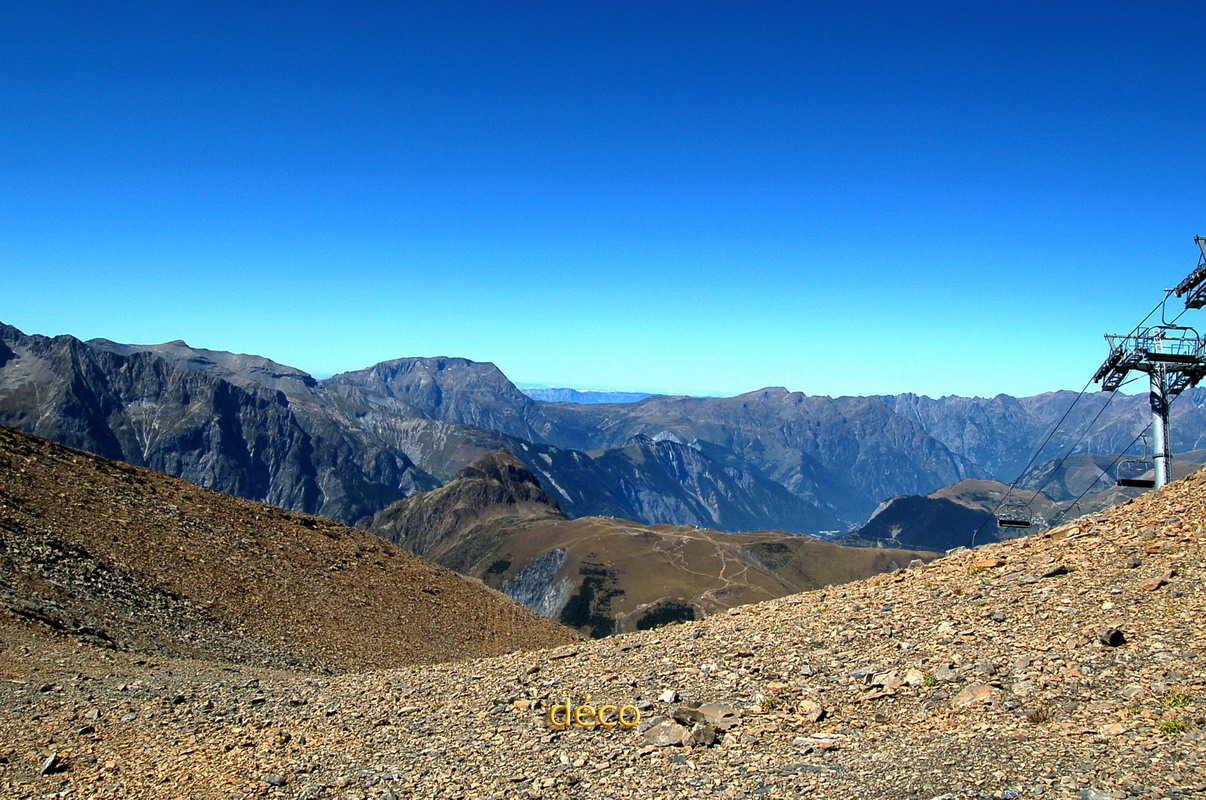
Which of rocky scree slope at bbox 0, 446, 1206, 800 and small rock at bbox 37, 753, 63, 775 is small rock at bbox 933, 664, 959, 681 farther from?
small rock at bbox 37, 753, 63, 775

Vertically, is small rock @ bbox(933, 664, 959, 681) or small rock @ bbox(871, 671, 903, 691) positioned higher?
small rock @ bbox(933, 664, 959, 681)

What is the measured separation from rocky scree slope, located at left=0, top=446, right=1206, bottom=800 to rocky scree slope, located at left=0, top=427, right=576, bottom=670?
5.10 metres

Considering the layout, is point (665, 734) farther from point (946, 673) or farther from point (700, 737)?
point (946, 673)

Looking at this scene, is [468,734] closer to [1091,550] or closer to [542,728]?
[542,728]

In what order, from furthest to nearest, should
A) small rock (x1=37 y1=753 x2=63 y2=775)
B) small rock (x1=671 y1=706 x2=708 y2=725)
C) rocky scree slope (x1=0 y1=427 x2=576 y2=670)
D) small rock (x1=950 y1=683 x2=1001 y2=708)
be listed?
rocky scree slope (x1=0 y1=427 x2=576 y2=670) → small rock (x1=37 y1=753 x2=63 y2=775) → small rock (x1=671 y1=706 x2=708 y2=725) → small rock (x1=950 y1=683 x2=1001 y2=708)

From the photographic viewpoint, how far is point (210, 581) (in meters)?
30.5

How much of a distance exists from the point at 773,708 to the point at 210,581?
24984 mm

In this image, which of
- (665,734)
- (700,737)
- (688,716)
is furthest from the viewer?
(688,716)

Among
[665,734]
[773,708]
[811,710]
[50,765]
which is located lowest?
[50,765]

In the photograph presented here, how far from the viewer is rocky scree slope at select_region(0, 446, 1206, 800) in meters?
10.9

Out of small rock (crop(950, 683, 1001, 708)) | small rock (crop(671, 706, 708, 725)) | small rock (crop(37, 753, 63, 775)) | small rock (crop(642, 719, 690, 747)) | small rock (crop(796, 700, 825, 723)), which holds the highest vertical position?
small rock (crop(950, 683, 1001, 708))

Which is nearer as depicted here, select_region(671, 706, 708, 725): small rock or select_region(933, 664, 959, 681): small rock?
select_region(671, 706, 708, 725): small rock

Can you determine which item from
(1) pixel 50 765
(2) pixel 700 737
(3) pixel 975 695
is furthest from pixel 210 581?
(3) pixel 975 695

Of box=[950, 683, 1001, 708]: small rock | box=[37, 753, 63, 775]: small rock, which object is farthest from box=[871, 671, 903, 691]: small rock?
box=[37, 753, 63, 775]: small rock
